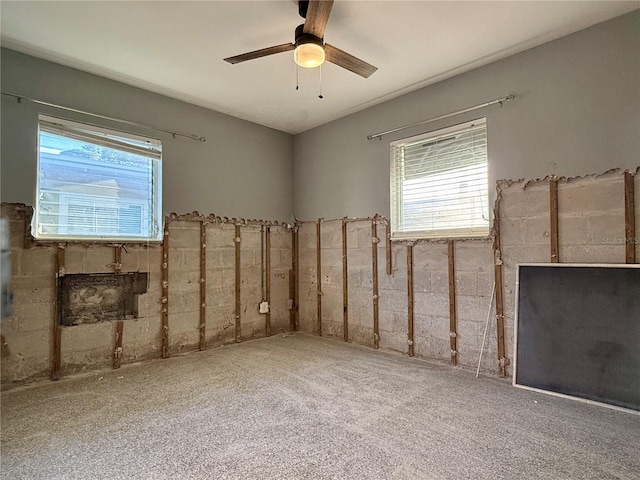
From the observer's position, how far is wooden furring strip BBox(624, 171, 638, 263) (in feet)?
7.95

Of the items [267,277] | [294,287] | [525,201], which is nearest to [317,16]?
[525,201]

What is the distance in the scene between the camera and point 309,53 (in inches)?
89.2

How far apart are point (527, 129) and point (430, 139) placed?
0.90 m

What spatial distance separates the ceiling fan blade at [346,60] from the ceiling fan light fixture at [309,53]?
0.09m

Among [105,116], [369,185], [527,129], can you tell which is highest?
[105,116]

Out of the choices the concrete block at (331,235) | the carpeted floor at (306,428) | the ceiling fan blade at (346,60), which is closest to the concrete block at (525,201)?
the carpeted floor at (306,428)

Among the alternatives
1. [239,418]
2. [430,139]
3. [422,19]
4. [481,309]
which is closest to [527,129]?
[430,139]

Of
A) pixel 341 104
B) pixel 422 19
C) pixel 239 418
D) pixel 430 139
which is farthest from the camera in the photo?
pixel 341 104

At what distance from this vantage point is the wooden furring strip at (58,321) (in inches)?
117

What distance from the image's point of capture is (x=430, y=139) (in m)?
3.54

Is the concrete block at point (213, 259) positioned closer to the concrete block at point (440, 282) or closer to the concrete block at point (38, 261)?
the concrete block at point (38, 261)

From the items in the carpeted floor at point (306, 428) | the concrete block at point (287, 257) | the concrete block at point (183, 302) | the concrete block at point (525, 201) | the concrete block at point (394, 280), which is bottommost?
the carpeted floor at point (306, 428)

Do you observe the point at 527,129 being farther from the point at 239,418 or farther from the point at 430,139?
the point at 239,418

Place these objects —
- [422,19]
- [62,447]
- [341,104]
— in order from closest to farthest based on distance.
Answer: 1. [62,447]
2. [422,19]
3. [341,104]
